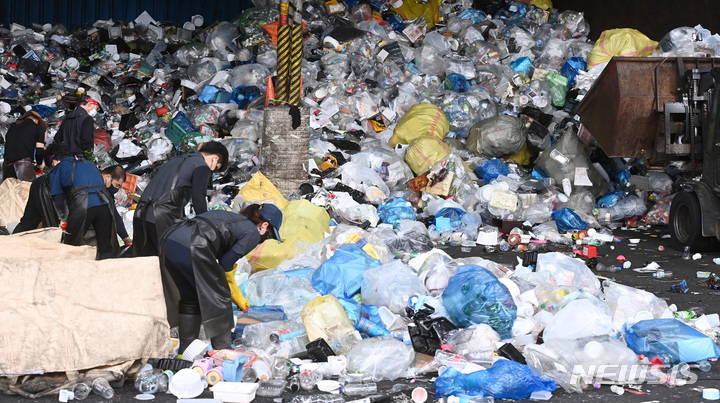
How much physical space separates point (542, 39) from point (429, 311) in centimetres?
897

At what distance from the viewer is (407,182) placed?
9.66m

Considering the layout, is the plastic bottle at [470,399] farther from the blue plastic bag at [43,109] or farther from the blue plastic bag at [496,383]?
the blue plastic bag at [43,109]

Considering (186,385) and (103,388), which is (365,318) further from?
(103,388)

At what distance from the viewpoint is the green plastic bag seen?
1130 cm

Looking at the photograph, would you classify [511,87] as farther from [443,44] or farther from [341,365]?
[341,365]

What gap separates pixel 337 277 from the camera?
5.84 m

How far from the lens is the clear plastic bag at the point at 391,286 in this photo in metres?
5.48

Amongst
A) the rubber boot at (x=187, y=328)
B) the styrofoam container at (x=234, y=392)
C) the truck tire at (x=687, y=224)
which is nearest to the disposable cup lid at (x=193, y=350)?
the rubber boot at (x=187, y=328)

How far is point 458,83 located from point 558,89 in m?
1.39

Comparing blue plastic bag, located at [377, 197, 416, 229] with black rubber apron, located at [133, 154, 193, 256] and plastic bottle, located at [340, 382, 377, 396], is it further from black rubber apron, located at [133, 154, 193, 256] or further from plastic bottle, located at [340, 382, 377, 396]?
plastic bottle, located at [340, 382, 377, 396]

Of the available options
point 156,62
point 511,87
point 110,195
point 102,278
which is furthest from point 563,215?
point 156,62

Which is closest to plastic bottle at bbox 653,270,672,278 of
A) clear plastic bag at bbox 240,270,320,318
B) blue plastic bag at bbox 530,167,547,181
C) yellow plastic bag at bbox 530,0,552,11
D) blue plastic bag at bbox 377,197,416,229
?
blue plastic bag at bbox 377,197,416,229

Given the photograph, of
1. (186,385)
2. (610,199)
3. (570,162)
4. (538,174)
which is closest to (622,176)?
(610,199)

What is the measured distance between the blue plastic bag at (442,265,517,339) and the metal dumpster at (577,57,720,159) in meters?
3.95
